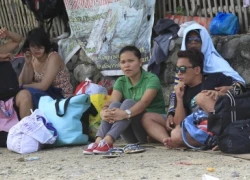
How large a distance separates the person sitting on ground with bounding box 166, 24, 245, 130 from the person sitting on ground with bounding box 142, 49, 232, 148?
2.6 inches

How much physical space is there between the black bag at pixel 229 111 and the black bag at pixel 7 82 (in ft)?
8.23

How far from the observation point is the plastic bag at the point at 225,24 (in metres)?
6.55

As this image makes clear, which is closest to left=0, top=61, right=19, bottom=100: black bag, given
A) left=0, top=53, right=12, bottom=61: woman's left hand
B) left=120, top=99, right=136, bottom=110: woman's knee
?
left=0, top=53, right=12, bottom=61: woman's left hand

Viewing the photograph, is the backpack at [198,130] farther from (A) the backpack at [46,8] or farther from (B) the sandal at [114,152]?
(A) the backpack at [46,8]

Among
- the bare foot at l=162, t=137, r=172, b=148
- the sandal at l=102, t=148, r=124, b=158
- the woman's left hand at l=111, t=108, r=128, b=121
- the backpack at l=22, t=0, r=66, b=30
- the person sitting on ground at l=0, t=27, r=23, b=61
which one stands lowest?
the sandal at l=102, t=148, r=124, b=158

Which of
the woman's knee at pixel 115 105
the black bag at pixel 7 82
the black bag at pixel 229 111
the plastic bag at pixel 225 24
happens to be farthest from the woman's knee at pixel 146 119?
the black bag at pixel 7 82

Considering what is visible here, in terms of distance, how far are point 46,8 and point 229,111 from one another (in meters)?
4.08

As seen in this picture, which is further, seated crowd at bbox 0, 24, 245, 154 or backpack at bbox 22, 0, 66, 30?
backpack at bbox 22, 0, 66, 30

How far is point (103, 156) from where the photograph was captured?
5.34 m

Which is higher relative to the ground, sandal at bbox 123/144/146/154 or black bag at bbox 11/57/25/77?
black bag at bbox 11/57/25/77

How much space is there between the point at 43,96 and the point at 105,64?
1.25m

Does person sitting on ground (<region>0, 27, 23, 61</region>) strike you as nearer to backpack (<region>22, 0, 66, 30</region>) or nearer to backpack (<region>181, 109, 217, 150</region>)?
backpack (<region>22, 0, 66, 30</region>)

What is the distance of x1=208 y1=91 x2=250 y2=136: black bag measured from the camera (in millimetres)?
4945

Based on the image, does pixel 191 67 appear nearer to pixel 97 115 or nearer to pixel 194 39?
pixel 194 39
